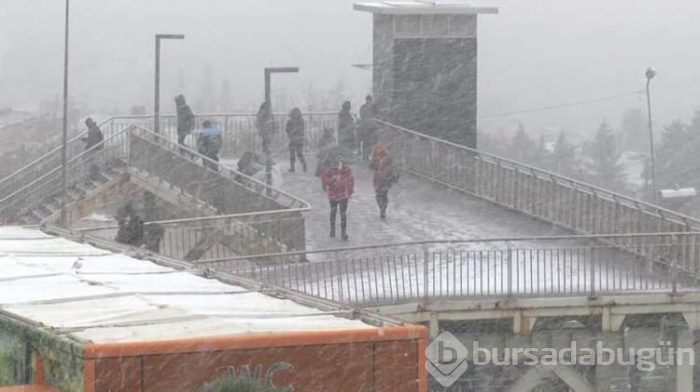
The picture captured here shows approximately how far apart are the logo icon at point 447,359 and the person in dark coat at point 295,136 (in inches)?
407

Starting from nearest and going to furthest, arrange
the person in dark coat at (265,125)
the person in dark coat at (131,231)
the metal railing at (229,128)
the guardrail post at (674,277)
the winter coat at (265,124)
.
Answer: the guardrail post at (674,277) < the person in dark coat at (131,231) < the person in dark coat at (265,125) < the winter coat at (265,124) < the metal railing at (229,128)

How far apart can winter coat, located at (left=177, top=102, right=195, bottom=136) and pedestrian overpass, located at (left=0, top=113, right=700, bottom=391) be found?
1045mm

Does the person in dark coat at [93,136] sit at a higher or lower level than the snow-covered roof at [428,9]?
lower

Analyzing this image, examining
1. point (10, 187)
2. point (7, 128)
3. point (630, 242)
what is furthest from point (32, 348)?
point (7, 128)

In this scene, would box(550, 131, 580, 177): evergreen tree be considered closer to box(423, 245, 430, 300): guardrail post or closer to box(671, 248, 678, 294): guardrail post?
box(671, 248, 678, 294): guardrail post

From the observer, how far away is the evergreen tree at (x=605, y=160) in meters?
84.2

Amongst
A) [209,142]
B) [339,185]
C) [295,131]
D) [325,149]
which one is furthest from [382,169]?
[209,142]

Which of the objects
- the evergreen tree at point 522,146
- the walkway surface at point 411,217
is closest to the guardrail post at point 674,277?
the walkway surface at point 411,217

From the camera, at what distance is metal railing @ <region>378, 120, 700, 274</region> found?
26328mm

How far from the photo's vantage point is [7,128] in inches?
2712

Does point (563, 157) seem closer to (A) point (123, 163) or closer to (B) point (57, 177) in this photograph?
(A) point (123, 163)

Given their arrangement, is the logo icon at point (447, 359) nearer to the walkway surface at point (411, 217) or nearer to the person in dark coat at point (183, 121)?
the walkway surface at point (411, 217)

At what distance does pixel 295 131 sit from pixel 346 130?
2056mm

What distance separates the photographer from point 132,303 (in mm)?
11070
